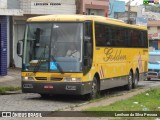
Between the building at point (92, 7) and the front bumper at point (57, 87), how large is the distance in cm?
1798

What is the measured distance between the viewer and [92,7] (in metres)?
36.9

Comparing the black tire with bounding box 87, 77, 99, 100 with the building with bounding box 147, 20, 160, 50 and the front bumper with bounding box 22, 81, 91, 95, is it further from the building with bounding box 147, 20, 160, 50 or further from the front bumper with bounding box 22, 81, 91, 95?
the building with bounding box 147, 20, 160, 50

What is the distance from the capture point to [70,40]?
1691 cm

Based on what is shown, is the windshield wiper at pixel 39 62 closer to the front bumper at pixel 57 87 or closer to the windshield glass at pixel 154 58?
the front bumper at pixel 57 87

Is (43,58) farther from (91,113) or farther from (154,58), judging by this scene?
(154,58)

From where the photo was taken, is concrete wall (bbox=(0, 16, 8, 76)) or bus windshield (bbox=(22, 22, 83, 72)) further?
concrete wall (bbox=(0, 16, 8, 76))

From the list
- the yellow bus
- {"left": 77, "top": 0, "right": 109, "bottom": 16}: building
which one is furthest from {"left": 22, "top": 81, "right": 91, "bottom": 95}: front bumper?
{"left": 77, "top": 0, "right": 109, "bottom": 16}: building

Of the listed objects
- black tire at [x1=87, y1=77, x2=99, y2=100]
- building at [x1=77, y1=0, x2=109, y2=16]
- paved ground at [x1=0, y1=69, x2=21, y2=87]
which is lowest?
paved ground at [x1=0, y1=69, x2=21, y2=87]

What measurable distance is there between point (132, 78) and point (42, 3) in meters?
9.10

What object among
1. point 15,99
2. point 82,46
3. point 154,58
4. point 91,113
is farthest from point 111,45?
point 154,58

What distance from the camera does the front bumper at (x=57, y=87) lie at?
658 inches

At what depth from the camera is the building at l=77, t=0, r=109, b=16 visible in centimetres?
3477

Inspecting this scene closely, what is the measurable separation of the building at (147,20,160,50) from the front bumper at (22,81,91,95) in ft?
204

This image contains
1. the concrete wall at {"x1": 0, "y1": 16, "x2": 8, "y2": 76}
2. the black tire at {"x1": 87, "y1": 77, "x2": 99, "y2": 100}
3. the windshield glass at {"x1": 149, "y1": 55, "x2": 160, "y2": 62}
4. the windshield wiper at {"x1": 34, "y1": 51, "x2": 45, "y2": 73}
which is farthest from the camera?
the windshield glass at {"x1": 149, "y1": 55, "x2": 160, "y2": 62}
